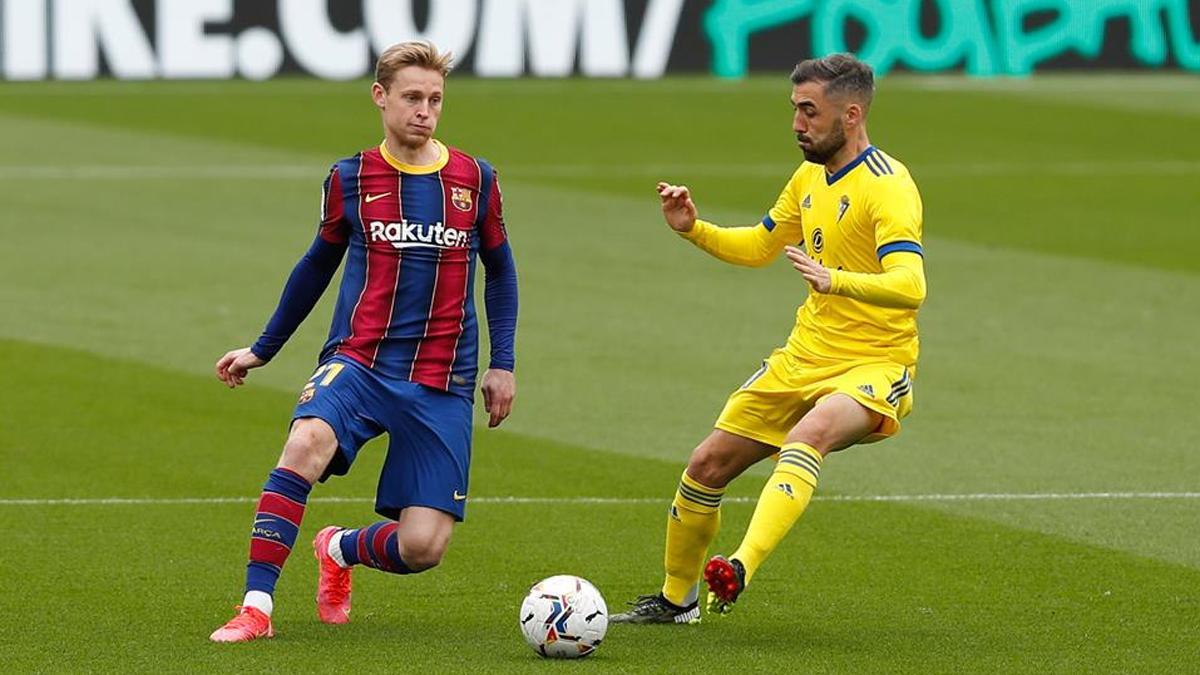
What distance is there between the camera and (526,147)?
27.1m

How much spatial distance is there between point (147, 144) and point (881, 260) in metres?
19.4

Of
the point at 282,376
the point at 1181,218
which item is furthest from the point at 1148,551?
the point at 1181,218

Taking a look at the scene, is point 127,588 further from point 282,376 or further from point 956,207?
point 956,207

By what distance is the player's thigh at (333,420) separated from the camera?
26.4 feet

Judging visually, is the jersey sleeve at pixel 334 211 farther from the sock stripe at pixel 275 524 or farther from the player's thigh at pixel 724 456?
the player's thigh at pixel 724 456

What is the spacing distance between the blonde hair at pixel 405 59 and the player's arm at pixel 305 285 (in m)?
0.40

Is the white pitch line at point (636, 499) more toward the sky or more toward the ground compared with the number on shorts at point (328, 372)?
more toward the ground

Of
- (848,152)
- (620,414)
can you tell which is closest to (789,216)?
(848,152)

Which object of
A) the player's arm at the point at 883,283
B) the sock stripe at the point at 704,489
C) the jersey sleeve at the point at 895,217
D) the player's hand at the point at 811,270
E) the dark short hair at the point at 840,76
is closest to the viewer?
the player's hand at the point at 811,270

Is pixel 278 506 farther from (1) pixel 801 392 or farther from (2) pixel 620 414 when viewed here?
(2) pixel 620 414

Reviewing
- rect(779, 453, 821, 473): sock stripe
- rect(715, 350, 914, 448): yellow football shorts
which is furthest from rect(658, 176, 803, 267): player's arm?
rect(779, 453, 821, 473): sock stripe

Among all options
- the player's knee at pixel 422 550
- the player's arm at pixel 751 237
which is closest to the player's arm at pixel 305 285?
the player's knee at pixel 422 550

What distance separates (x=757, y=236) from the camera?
908 cm

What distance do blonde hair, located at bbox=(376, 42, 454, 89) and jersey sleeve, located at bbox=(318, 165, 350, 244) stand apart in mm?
377
